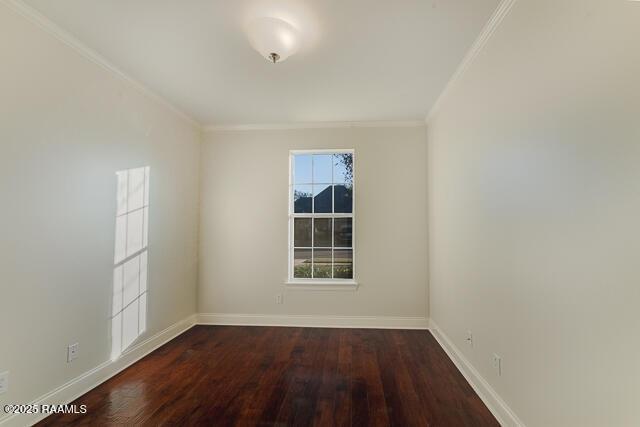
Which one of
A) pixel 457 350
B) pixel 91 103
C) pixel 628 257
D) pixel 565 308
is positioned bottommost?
pixel 457 350

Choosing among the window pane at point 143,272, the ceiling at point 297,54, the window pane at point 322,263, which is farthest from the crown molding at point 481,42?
the window pane at point 143,272

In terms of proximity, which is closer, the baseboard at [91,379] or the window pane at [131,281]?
the baseboard at [91,379]

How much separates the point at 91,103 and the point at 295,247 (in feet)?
8.86

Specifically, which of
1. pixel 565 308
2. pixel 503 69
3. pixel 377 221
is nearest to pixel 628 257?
pixel 565 308

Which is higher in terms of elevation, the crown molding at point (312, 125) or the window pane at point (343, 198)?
the crown molding at point (312, 125)

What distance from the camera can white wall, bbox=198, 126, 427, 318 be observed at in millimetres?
4094

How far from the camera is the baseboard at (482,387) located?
198 centimetres

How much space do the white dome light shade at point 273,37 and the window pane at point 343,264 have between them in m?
2.65

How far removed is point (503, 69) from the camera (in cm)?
204

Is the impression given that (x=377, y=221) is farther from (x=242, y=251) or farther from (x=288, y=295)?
(x=242, y=251)

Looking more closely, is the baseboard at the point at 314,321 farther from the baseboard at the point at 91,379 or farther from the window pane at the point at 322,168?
the window pane at the point at 322,168

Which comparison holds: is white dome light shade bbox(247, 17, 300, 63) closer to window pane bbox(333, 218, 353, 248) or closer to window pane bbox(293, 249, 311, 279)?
window pane bbox(333, 218, 353, 248)

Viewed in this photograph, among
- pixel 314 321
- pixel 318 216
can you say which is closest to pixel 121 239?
pixel 318 216

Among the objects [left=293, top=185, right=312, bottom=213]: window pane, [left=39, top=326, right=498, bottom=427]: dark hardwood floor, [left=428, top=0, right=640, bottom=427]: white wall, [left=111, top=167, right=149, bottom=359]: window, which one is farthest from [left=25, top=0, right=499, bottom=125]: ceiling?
[left=39, top=326, right=498, bottom=427]: dark hardwood floor
